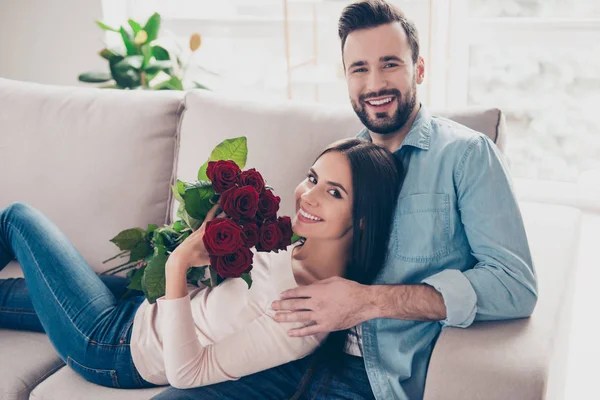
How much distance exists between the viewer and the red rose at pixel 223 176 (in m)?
1.35

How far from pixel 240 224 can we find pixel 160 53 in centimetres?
172

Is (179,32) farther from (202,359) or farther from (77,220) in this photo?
(202,359)

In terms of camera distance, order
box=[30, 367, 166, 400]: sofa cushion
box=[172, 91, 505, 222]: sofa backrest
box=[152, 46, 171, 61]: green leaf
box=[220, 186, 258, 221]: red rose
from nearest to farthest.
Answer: box=[220, 186, 258, 221]: red rose
box=[30, 367, 166, 400]: sofa cushion
box=[172, 91, 505, 222]: sofa backrest
box=[152, 46, 171, 61]: green leaf

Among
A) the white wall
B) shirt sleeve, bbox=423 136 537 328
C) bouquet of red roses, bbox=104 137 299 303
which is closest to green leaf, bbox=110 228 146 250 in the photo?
bouquet of red roses, bbox=104 137 299 303

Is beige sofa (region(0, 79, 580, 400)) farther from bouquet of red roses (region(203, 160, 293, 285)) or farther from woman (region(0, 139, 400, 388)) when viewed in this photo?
bouquet of red roses (region(203, 160, 293, 285))

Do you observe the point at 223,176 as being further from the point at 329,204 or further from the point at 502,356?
the point at 502,356

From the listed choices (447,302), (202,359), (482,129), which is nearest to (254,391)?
(202,359)

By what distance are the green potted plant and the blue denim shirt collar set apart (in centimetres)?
141

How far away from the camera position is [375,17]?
5.32 feet

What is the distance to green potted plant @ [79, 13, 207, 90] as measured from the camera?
2.76 meters

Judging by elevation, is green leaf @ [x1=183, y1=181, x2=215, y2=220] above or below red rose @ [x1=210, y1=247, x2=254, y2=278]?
above

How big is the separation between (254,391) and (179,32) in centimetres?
227

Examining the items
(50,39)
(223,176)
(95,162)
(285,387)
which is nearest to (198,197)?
(223,176)

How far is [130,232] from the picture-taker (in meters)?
1.59
